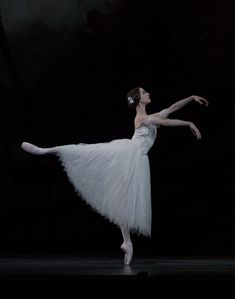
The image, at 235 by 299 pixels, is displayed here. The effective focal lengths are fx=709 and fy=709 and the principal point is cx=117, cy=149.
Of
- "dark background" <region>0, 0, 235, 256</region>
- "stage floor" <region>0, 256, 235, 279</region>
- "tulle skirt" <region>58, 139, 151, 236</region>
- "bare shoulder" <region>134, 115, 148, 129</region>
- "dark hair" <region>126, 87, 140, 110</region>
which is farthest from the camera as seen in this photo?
"dark background" <region>0, 0, 235, 256</region>

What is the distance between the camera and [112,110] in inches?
236

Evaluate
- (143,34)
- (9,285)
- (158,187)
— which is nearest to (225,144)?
(158,187)

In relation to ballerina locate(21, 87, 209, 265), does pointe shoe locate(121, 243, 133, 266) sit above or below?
below

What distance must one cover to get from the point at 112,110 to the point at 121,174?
1.39 metres

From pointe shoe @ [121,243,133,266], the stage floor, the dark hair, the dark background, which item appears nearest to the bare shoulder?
the dark hair

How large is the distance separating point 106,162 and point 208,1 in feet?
6.57

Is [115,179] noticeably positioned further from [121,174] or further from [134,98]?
[134,98]

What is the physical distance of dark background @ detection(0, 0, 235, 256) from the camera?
5.90 metres

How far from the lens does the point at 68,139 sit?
19.8 ft

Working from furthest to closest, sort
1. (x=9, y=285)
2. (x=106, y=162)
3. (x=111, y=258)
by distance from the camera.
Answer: (x=111, y=258), (x=106, y=162), (x=9, y=285)

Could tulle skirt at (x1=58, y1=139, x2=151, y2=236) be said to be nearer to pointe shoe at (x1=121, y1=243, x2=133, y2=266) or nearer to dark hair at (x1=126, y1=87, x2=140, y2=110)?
pointe shoe at (x1=121, y1=243, x2=133, y2=266)

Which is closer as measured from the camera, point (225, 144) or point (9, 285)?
point (9, 285)

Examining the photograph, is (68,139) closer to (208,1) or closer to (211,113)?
(211,113)

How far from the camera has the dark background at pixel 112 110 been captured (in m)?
5.90
